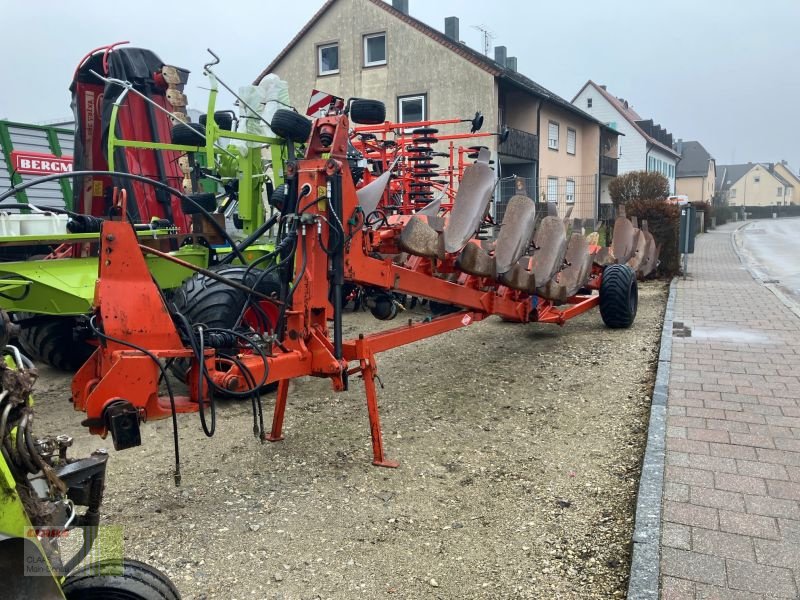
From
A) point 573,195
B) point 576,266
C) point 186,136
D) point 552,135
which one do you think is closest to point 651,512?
point 576,266

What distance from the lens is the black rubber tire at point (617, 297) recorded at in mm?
7809

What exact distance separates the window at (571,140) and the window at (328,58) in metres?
11.8

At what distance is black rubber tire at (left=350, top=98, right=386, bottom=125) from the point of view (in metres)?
4.53

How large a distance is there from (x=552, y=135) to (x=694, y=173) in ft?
159

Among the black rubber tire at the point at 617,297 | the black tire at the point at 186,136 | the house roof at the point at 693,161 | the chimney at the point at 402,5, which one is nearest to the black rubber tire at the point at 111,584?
the black tire at the point at 186,136

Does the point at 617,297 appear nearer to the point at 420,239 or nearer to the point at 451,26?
the point at 420,239

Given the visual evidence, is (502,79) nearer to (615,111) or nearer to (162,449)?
(162,449)

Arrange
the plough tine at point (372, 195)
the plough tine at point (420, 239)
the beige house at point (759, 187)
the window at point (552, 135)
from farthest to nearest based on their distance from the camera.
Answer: the beige house at point (759, 187), the window at point (552, 135), the plough tine at point (420, 239), the plough tine at point (372, 195)

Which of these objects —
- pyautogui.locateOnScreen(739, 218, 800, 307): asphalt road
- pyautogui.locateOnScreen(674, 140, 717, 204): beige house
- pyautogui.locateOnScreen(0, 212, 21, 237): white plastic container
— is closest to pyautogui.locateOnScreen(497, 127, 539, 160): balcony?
pyautogui.locateOnScreen(739, 218, 800, 307): asphalt road

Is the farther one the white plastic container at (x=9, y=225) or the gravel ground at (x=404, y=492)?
the white plastic container at (x=9, y=225)

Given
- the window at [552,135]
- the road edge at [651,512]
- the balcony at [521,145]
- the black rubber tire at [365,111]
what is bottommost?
the road edge at [651,512]

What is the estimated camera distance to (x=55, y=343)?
5.78 metres

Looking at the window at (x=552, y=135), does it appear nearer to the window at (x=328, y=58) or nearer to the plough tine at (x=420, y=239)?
the window at (x=328, y=58)

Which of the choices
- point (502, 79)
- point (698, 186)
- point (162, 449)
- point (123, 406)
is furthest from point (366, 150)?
point (698, 186)
